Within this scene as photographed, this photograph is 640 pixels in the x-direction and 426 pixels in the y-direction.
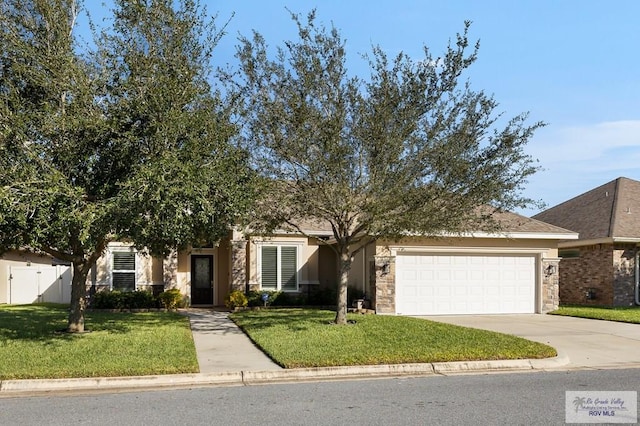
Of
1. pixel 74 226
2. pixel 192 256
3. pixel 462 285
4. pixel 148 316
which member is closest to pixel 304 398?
pixel 74 226

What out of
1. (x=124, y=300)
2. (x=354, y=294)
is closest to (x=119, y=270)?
(x=124, y=300)

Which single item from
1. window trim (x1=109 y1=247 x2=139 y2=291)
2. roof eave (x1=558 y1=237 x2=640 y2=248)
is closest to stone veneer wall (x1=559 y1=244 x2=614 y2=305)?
roof eave (x1=558 y1=237 x2=640 y2=248)

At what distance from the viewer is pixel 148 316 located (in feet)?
60.5

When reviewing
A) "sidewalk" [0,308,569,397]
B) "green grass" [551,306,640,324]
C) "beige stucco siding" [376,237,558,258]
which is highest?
"beige stucco siding" [376,237,558,258]

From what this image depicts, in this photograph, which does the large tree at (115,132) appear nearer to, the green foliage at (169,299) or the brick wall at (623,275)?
the green foliage at (169,299)

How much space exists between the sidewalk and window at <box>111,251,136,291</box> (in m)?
10.0

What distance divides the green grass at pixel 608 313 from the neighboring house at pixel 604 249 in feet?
3.89

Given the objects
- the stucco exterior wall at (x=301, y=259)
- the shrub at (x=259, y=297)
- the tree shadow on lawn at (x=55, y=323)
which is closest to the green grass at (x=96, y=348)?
the tree shadow on lawn at (x=55, y=323)

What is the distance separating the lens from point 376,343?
12508 millimetres

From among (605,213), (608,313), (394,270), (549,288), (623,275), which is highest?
(605,213)

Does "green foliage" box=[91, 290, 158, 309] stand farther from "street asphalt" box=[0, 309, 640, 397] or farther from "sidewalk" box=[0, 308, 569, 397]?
→ "sidewalk" box=[0, 308, 569, 397]

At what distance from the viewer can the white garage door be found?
19984 millimetres

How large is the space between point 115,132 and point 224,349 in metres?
4.70

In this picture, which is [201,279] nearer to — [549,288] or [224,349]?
[224,349]
